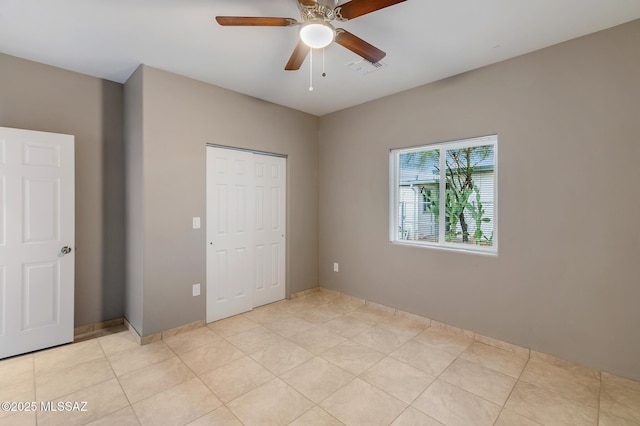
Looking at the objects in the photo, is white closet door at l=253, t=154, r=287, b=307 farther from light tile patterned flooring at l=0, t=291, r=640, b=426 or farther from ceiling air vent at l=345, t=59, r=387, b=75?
ceiling air vent at l=345, t=59, r=387, b=75

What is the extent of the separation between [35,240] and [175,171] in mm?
1360

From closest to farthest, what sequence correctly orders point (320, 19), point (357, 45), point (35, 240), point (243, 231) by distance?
point (320, 19) < point (357, 45) < point (35, 240) < point (243, 231)

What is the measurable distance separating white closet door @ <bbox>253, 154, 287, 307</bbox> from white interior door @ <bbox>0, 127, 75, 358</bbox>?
1924 millimetres

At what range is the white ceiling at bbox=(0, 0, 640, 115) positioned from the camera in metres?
2.07

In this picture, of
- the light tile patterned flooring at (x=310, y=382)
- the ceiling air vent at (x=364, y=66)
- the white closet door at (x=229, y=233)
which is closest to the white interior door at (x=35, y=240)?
the light tile patterned flooring at (x=310, y=382)

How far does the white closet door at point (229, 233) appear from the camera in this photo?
11.3 feet

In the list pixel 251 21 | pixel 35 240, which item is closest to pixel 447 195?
pixel 251 21

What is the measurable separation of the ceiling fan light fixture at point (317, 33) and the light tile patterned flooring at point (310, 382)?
2.46 metres

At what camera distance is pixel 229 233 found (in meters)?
3.61

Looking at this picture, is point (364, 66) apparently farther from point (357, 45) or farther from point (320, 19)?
point (320, 19)

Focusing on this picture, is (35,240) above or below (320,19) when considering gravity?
below

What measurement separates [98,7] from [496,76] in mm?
3382

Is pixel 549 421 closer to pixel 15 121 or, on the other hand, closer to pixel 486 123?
pixel 486 123

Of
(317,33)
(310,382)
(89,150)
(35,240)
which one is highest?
(317,33)
